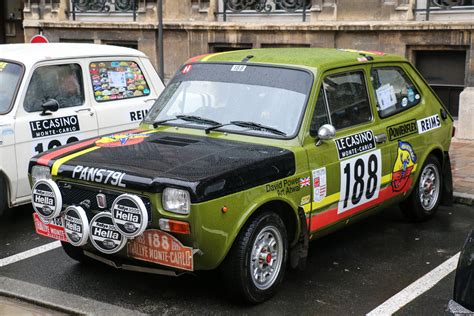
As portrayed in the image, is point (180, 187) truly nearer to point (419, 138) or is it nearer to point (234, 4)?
point (419, 138)

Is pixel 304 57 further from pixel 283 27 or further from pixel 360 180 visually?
pixel 283 27

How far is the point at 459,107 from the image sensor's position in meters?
12.2

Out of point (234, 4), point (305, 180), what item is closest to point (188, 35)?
point (234, 4)

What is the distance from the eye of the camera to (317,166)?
562cm

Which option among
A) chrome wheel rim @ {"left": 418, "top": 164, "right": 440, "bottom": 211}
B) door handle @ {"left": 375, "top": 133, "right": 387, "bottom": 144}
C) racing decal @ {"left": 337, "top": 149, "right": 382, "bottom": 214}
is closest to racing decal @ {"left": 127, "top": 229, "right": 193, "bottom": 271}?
racing decal @ {"left": 337, "top": 149, "right": 382, "bottom": 214}

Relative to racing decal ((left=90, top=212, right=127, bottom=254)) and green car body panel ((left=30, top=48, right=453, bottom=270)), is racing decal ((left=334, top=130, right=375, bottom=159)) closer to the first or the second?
green car body panel ((left=30, top=48, right=453, bottom=270))

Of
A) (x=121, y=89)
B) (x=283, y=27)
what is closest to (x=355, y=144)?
(x=121, y=89)

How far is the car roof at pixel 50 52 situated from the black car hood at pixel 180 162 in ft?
7.15

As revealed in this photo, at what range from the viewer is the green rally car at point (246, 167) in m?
4.80

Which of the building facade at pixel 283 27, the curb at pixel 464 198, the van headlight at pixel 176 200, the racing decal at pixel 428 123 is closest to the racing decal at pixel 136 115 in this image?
the racing decal at pixel 428 123

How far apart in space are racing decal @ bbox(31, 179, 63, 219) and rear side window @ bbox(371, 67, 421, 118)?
3127mm

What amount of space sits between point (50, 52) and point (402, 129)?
4.02 m

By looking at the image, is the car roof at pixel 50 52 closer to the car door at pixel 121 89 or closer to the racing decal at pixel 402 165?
the car door at pixel 121 89

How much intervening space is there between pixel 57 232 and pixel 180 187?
129 cm
